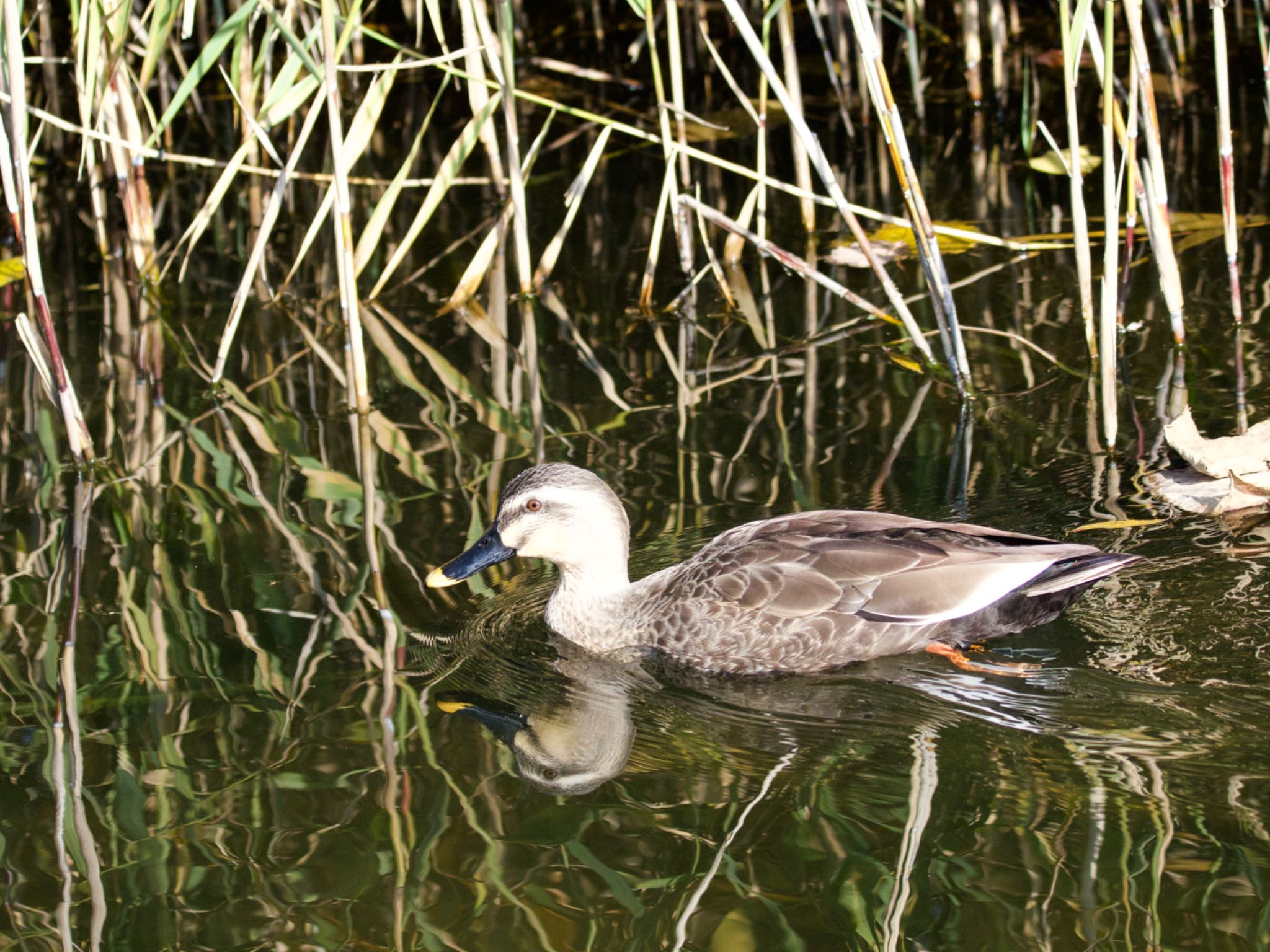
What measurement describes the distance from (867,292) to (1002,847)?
4.85 metres

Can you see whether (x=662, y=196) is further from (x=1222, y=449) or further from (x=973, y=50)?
(x=973, y=50)

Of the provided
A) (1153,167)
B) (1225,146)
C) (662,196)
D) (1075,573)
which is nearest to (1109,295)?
(1153,167)

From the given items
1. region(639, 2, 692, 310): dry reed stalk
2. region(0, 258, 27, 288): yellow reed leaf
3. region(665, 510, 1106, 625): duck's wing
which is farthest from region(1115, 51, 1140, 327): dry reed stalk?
region(0, 258, 27, 288): yellow reed leaf

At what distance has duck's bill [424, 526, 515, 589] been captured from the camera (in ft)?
16.6

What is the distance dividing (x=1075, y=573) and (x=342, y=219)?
3114mm

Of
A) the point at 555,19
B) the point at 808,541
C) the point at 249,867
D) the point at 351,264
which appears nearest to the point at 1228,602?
the point at 808,541

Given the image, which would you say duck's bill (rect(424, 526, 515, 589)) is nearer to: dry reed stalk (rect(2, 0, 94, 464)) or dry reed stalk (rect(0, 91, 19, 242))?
dry reed stalk (rect(2, 0, 94, 464))

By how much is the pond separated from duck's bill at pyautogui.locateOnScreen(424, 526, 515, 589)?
0.49ft

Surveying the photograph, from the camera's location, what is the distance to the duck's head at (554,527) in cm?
506

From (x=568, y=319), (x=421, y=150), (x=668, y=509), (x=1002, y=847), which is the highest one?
(x=421, y=150)

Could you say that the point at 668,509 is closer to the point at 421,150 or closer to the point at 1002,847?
the point at 1002,847

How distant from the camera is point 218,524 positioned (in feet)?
19.1

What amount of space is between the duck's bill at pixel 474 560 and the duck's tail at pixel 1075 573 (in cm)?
170

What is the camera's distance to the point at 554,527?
5.10 metres
